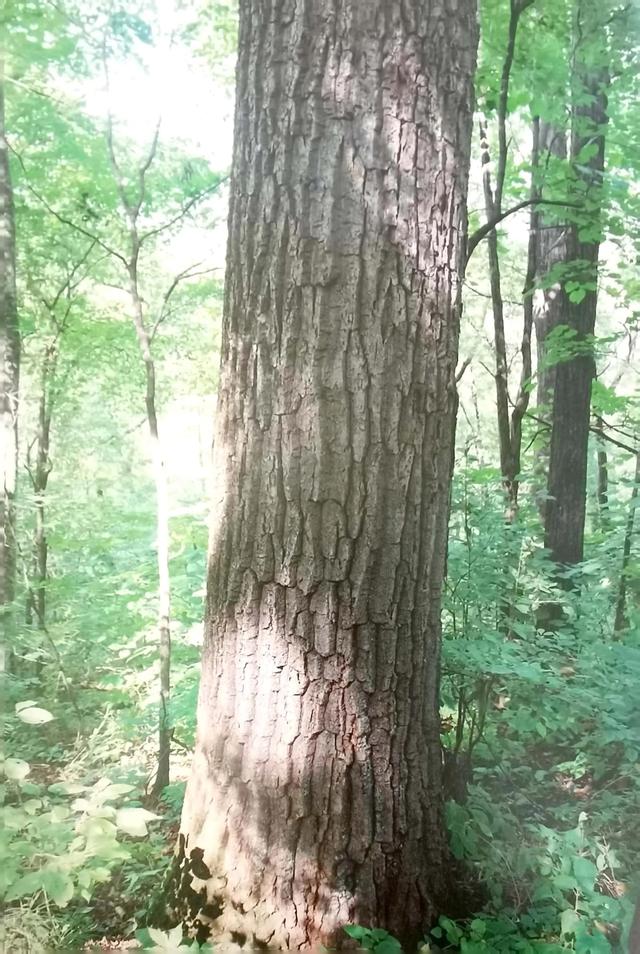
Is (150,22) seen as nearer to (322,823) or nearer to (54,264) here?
(54,264)

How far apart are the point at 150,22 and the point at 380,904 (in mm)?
2739

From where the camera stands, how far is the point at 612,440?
383 centimetres

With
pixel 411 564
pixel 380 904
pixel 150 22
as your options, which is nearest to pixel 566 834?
pixel 380 904

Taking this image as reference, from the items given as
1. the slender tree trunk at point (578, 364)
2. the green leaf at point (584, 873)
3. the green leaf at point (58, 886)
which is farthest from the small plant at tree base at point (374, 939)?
the slender tree trunk at point (578, 364)

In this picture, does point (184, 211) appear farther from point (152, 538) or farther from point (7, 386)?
point (152, 538)

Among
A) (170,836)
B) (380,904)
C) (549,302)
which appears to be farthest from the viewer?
Result: (549,302)

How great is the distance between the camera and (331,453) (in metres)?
1.50

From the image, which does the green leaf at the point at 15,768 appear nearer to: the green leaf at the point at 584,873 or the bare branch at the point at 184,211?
the green leaf at the point at 584,873

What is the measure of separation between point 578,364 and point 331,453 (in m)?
2.79

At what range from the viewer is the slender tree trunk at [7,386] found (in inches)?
83.0

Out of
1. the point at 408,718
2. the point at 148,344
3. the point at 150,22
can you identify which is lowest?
the point at 408,718

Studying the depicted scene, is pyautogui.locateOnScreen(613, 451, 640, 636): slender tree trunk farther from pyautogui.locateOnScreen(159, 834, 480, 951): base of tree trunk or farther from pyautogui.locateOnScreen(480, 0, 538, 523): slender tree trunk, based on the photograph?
pyautogui.locateOnScreen(159, 834, 480, 951): base of tree trunk

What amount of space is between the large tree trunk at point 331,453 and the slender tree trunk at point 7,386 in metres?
0.90

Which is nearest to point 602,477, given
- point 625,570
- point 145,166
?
point 625,570
